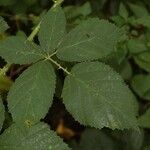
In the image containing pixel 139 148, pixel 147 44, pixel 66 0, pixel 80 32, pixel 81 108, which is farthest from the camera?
pixel 66 0

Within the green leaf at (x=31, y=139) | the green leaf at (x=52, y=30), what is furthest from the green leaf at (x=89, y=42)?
the green leaf at (x=31, y=139)

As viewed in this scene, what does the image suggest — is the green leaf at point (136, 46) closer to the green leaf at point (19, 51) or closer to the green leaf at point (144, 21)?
the green leaf at point (144, 21)

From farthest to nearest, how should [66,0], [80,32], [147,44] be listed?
[66,0] → [147,44] → [80,32]

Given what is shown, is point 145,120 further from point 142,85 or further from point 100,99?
point 100,99

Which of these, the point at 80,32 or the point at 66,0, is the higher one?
the point at 80,32

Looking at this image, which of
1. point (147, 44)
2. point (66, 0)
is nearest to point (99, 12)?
point (66, 0)

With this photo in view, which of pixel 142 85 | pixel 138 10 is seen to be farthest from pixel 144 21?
pixel 142 85

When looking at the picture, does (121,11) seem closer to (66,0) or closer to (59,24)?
(66,0)

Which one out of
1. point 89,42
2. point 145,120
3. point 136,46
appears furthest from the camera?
point 145,120
